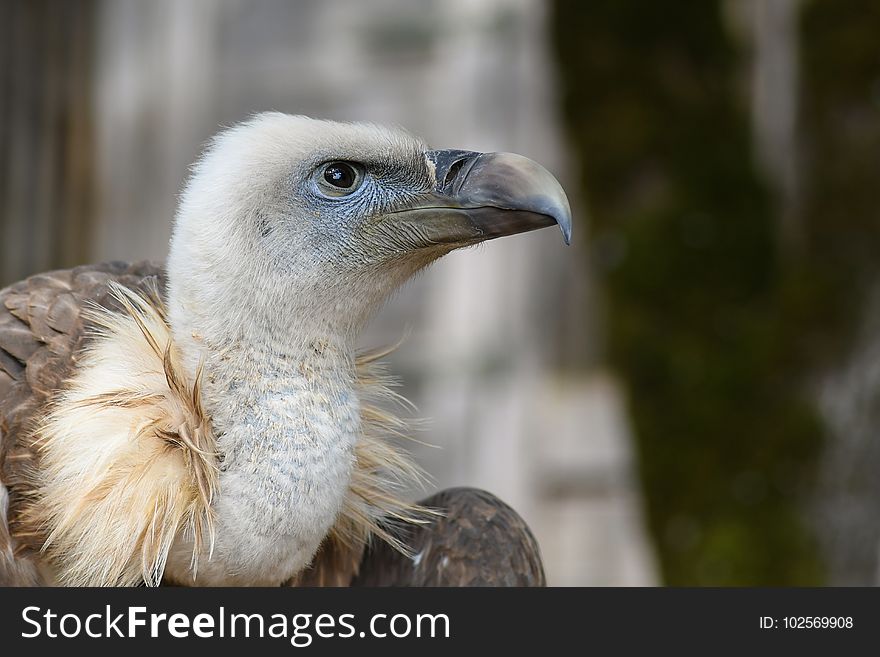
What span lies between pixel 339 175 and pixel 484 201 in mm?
325

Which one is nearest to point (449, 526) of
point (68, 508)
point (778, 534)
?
point (68, 508)

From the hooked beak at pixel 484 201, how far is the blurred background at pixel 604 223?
2445 mm

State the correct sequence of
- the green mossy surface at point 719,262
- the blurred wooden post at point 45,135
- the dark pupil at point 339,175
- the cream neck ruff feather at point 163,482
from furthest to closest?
the blurred wooden post at point 45,135 → the green mossy surface at point 719,262 → the dark pupil at point 339,175 → the cream neck ruff feather at point 163,482

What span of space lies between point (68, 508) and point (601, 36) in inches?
167

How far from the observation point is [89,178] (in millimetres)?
6922

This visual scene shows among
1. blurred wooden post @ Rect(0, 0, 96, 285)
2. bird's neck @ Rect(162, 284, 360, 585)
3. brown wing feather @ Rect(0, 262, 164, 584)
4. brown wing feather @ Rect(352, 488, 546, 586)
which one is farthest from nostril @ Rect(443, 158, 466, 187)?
blurred wooden post @ Rect(0, 0, 96, 285)

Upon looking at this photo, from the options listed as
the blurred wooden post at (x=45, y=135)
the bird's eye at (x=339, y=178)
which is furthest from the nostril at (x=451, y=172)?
the blurred wooden post at (x=45, y=135)

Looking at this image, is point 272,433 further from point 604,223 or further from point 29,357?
point 604,223

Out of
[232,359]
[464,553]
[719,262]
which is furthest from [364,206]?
[719,262]

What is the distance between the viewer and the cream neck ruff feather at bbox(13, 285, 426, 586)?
228 centimetres

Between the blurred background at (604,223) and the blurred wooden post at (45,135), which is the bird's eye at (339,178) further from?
the blurred wooden post at (45,135)

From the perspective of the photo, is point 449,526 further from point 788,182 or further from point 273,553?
point 788,182

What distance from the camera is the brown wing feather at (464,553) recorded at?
2.73 meters

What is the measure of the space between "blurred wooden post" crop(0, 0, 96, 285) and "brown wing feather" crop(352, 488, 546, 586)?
4.35 meters
